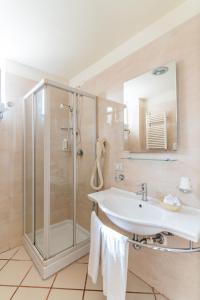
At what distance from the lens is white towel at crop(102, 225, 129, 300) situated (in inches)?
39.6

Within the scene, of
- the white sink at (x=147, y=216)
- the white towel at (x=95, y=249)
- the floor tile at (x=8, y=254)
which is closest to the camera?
the white sink at (x=147, y=216)

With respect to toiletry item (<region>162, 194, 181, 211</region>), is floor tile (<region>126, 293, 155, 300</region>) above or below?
below

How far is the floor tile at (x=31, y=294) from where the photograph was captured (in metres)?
1.34

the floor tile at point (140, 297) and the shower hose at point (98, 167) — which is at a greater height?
the shower hose at point (98, 167)

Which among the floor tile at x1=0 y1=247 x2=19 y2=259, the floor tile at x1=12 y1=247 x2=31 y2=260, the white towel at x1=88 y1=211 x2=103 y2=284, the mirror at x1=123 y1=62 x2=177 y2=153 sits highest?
the mirror at x1=123 y1=62 x2=177 y2=153

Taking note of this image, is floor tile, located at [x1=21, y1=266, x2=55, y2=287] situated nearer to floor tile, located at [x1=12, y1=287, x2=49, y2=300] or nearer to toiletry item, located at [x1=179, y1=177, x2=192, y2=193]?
floor tile, located at [x1=12, y1=287, x2=49, y2=300]

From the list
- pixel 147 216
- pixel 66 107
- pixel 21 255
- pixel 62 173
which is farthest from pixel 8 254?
pixel 66 107

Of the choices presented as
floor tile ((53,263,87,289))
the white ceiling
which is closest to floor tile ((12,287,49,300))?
floor tile ((53,263,87,289))

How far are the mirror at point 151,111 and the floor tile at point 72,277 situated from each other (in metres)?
1.28

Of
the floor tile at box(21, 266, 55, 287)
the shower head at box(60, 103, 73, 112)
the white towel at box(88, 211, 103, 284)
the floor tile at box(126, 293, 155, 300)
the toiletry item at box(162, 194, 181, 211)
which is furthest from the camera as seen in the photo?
the shower head at box(60, 103, 73, 112)

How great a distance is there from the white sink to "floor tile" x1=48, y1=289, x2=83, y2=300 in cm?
75

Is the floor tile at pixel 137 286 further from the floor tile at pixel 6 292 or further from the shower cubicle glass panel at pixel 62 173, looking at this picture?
the floor tile at pixel 6 292

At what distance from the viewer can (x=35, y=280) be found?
152 cm

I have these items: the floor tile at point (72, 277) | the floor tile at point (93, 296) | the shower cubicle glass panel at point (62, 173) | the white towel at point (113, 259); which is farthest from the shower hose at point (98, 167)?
the floor tile at point (93, 296)
